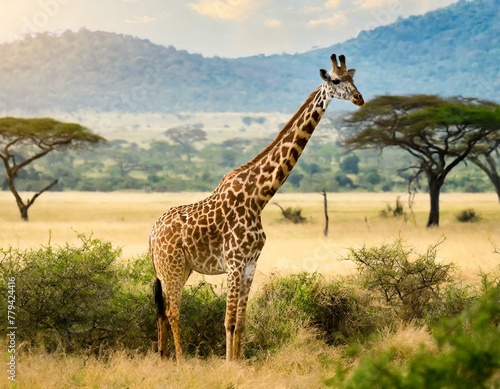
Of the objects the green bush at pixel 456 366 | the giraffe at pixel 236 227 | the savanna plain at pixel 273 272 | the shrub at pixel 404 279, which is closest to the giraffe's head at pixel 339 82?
the giraffe at pixel 236 227

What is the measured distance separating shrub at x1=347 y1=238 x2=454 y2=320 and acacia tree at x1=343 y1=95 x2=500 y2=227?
21.7 metres

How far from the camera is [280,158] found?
7.59 metres

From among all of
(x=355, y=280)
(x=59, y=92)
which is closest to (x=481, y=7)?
(x=59, y=92)

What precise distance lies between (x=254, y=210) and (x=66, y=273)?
2.38 meters

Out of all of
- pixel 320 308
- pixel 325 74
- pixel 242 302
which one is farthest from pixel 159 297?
pixel 325 74

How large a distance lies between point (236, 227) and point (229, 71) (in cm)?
16194

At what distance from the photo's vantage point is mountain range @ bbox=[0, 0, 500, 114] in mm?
140000

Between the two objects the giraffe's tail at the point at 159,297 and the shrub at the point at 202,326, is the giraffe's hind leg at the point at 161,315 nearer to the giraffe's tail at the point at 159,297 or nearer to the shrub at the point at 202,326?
the giraffe's tail at the point at 159,297

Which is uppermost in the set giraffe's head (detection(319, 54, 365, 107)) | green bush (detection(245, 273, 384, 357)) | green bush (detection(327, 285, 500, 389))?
giraffe's head (detection(319, 54, 365, 107))

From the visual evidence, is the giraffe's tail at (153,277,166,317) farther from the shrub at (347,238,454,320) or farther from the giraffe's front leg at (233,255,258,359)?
the shrub at (347,238,454,320)

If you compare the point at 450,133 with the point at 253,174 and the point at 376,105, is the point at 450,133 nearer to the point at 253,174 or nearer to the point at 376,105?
the point at 376,105

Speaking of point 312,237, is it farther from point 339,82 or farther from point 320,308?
point 339,82

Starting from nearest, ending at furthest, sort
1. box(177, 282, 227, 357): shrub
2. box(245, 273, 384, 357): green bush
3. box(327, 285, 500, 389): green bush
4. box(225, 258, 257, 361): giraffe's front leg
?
1. box(327, 285, 500, 389): green bush
2. box(225, 258, 257, 361): giraffe's front leg
3. box(177, 282, 227, 357): shrub
4. box(245, 273, 384, 357): green bush

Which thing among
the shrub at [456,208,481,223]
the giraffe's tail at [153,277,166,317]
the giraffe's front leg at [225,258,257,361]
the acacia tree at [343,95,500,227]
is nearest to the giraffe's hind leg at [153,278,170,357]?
the giraffe's tail at [153,277,166,317]
